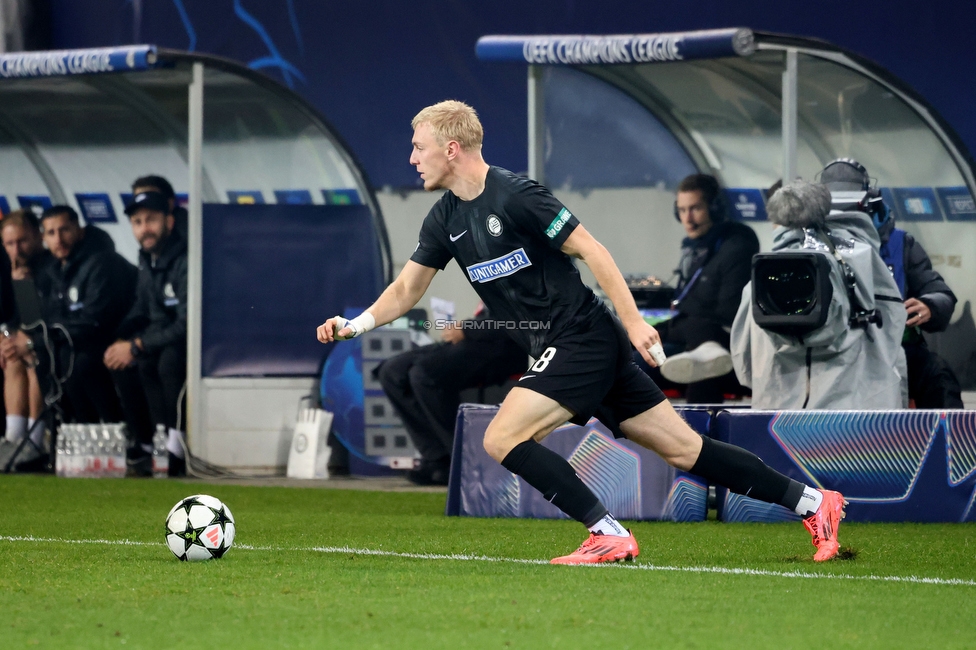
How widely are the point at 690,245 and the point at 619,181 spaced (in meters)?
0.91

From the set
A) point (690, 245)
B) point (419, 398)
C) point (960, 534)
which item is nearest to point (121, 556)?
point (960, 534)

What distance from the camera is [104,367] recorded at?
41.8 feet

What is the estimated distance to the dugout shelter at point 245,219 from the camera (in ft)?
38.9

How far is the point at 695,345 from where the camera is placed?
1023 centimetres

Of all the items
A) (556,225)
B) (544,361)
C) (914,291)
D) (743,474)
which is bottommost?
(743,474)

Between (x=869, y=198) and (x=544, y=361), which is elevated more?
(x=869, y=198)

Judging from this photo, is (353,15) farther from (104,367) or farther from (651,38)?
(651,38)

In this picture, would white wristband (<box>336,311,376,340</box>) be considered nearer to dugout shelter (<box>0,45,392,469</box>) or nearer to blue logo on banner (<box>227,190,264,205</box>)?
dugout shelter (<box>0,45,392,469</box>)

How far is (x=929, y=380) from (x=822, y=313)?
5.34ft

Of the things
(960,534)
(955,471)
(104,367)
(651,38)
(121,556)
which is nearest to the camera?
(121,556)

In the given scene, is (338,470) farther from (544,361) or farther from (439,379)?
(544,361)

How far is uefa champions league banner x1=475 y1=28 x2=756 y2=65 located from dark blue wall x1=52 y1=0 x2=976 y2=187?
192 centimetres

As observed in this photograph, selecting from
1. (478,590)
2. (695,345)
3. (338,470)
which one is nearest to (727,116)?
(695,345)

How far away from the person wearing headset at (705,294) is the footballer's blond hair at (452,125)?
4334 millimetres
